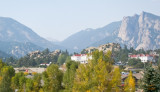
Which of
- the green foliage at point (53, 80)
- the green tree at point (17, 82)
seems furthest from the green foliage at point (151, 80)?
the green tree at point (17, 82)

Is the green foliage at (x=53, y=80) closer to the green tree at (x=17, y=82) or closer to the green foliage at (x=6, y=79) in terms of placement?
the green tree at (x=17, y=82)

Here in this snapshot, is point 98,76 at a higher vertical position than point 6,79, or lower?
higher

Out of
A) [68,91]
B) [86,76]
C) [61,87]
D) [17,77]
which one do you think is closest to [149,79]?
[86,76]

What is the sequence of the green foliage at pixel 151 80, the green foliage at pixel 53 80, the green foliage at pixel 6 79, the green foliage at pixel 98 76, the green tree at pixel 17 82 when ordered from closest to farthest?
the green foliage at pixel 98 76, the green foliage at pixel 151 80, the green foliage at pixel 53 80, the green tree at pixel 17 82, the green foliage at pixel 6 79

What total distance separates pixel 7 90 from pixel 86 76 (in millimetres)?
30142

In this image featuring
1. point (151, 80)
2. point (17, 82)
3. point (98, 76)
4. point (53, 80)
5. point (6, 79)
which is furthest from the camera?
point (6, 79)

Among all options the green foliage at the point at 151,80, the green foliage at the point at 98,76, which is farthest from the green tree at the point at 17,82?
the green foliage at the point at 151,80

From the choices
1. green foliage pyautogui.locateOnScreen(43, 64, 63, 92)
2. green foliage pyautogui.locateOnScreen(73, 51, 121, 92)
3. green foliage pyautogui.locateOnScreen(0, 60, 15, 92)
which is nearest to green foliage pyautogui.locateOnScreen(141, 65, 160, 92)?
green foliage pyautogui.locateOnScreen(73, 51, 121, 92)

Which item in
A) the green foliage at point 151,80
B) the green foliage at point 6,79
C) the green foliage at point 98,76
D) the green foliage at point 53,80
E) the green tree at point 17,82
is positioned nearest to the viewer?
the green foliage at point 98,76

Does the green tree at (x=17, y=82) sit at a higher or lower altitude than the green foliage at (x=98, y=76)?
lower

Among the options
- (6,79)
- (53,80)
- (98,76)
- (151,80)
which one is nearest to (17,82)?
(6,79)

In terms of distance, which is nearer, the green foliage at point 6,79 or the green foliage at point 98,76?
the green foliage at point 98,76

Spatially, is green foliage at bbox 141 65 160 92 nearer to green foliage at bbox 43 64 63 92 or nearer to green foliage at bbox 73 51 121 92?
green foliage at bbox 73 51 121 92

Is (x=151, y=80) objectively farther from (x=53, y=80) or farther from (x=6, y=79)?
(x=6, y=79)
